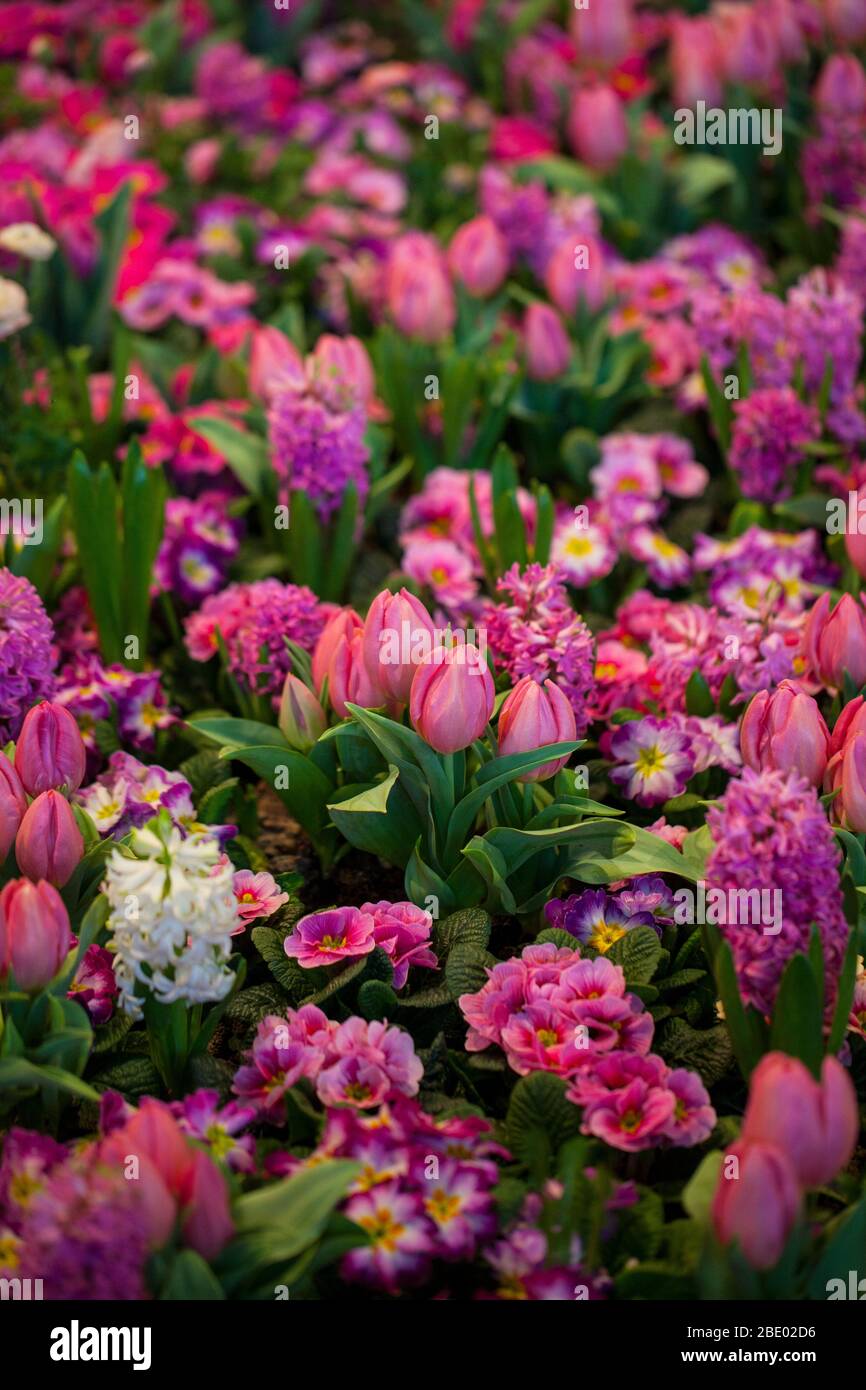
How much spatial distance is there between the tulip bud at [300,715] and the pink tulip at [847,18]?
2326 millimetres

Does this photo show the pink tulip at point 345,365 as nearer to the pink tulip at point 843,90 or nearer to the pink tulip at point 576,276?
the pink tulip at point 576,276

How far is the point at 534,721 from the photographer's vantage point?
1.61 m

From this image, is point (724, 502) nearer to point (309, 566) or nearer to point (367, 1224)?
point (309, 566)

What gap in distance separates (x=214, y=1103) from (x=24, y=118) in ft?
9.19

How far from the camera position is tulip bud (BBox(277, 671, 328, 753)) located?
173 centimetres

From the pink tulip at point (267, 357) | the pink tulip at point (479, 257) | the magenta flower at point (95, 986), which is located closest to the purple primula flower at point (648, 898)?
the magenta flower at point (95, 986)

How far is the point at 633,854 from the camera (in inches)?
64.6

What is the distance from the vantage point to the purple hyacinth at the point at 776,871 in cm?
135

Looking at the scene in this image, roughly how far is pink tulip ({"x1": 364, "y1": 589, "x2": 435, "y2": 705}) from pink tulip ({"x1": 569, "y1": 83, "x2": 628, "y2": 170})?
74.5 inches

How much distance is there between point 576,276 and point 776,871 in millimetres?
1565

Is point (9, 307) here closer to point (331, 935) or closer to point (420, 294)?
point (420, 294)

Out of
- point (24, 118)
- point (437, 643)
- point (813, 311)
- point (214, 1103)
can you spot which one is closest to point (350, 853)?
point (437, 643)

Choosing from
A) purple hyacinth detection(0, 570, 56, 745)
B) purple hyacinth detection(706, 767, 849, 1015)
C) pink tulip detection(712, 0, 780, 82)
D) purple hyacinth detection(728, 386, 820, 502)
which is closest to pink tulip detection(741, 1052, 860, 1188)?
purple hyacinth detection(706, 767, 849, 1015)
